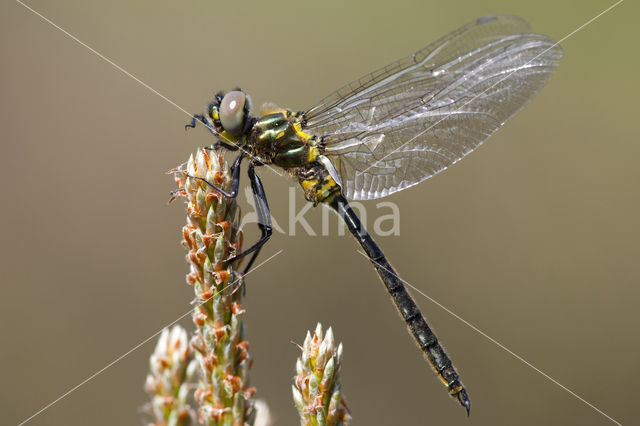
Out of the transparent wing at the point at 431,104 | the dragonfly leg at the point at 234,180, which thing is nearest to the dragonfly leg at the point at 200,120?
the dragonfly leg at the point at 234,180

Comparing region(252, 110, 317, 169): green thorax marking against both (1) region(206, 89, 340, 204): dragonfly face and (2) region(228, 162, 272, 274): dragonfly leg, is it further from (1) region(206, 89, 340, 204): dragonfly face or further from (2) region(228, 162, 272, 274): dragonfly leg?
(2) region(228, 162, 272, 274): dragonfly leg

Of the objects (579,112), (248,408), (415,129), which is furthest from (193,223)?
(579,112)

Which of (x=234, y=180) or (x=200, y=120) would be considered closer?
(x=234, y=180)

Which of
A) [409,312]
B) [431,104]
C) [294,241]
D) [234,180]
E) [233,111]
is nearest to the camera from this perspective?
[234,180]

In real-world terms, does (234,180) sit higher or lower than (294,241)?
lower

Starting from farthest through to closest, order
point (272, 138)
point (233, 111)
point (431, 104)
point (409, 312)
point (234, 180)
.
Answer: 1. point (431, 104)
2. point (409, 312)
3. point (272, 138)
4. point (233, 111)
5. point (234, 180)

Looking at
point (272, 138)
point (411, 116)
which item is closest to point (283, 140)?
point (272, 138)

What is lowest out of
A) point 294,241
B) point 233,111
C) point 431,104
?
point 431,104

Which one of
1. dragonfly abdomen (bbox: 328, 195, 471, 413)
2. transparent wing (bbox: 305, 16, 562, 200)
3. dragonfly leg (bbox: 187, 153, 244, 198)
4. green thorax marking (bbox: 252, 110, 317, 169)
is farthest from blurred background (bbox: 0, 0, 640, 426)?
dragonfly leg (bbox: 187, 153, 244, 198)

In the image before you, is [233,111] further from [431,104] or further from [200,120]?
[431,104]
